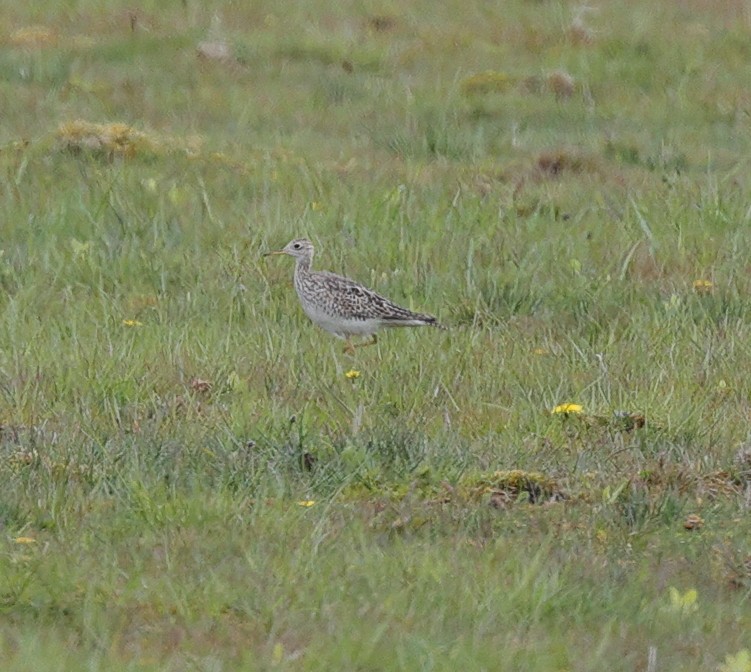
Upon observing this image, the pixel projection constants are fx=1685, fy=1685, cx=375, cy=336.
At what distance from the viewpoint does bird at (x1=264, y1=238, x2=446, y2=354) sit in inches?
337

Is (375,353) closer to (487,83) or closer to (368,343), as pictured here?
(368,343)

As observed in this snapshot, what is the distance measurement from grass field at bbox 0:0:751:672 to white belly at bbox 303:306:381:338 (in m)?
0.12

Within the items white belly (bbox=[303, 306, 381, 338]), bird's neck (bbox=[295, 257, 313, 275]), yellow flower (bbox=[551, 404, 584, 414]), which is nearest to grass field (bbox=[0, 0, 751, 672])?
yellow flower (bbox=[551, 404, 584, 414])

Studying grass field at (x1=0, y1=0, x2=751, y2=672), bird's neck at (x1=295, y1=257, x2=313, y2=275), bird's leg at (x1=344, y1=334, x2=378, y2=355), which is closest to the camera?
grass field at (x1=0, y1=0, x2=751, y2=672)

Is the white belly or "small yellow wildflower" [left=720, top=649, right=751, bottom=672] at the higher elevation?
"small yellow wildflower" [left=720, top=649, right=751, bottom=672]

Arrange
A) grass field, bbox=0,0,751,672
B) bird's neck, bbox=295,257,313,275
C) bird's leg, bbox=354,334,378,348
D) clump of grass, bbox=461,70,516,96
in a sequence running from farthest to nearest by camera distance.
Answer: clump of grass, bbox=461,70,516,96, bird's neck, bbox=295,257,313,275, bird's leg, bbox=354,334,378,348, grass field, bbox=0,0,751,672

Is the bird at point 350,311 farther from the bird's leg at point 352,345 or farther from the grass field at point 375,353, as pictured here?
the grass field at point 375,353

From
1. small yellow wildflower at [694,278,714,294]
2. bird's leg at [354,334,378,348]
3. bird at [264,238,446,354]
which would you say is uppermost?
bird at [264,238,446,354]

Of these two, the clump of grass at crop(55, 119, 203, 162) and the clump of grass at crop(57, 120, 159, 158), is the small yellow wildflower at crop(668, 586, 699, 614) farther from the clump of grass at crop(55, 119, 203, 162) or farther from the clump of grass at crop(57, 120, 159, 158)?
the clump of grass at crop(57, 120, 159, 158)

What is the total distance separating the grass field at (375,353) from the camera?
15.9 feet

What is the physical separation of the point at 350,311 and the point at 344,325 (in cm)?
Answer: 8

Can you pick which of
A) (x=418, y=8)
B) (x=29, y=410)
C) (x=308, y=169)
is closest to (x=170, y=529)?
(x=29, y=410)

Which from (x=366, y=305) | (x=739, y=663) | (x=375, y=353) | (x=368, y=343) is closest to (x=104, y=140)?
(x=366, y=305)

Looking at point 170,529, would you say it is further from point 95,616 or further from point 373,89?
point 373,89
